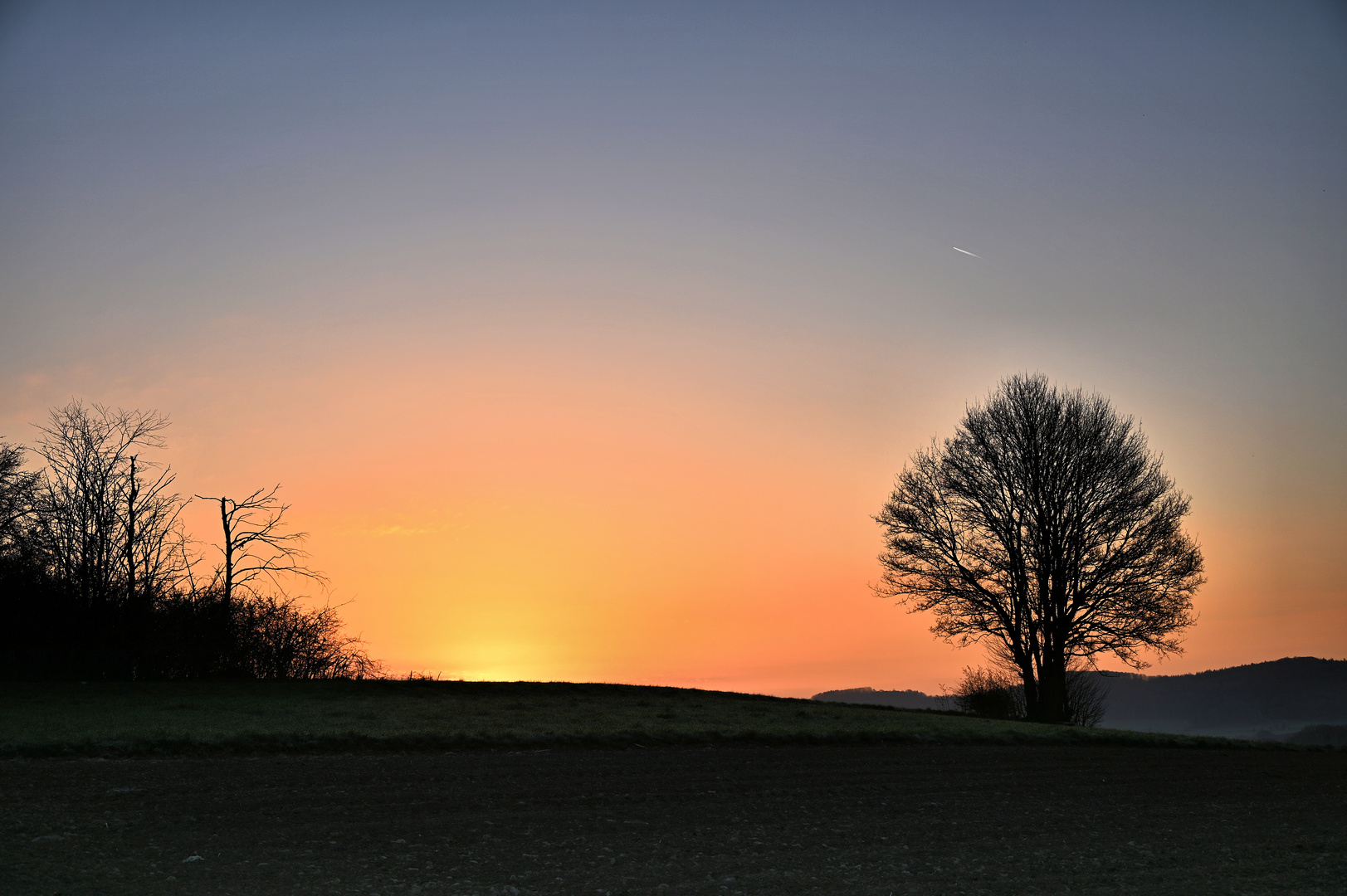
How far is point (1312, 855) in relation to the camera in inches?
394

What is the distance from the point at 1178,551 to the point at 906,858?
87.0 feet

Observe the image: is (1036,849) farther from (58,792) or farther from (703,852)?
(58,792)

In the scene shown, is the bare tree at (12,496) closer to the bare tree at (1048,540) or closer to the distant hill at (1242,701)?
the bare tree at (1048,540)

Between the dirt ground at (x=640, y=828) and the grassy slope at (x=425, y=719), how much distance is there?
1.24 m

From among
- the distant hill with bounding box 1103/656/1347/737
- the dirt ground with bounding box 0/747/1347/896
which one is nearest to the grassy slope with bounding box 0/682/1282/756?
the dirt ground with bounding box 0/747/1347/896

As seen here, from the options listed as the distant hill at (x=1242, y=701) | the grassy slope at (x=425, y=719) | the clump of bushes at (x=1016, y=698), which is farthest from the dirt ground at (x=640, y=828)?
the distant hill at (x=1242, y=701)

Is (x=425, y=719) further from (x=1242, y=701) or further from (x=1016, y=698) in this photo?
(x=1242, y=701)

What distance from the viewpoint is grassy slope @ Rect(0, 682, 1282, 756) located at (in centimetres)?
1652

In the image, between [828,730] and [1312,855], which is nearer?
[1312,855]

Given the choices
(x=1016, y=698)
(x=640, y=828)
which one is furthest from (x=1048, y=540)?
(x=640, y=828)

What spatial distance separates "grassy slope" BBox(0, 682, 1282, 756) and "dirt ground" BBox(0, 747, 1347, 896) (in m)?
1.24

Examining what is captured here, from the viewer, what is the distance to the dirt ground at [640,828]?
8492mm

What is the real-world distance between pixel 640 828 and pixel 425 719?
35.2 feet

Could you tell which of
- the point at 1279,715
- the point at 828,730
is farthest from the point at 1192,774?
the point at 1279,715
